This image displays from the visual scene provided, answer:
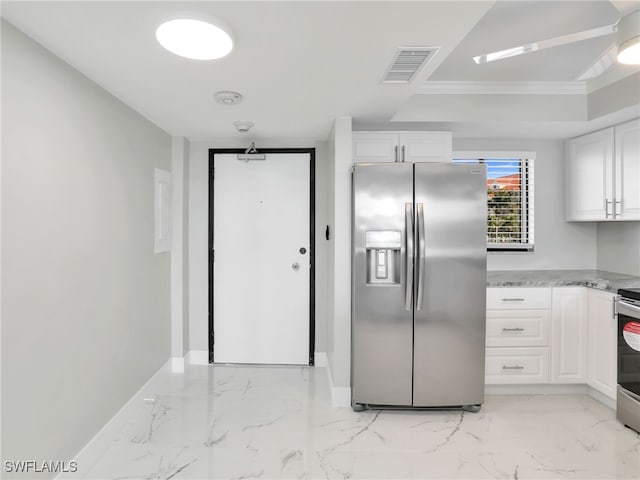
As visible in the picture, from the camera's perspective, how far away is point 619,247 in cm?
347

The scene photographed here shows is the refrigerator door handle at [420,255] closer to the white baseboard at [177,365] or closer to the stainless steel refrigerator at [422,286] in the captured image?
the stainless steel refrigerator at [422,286]

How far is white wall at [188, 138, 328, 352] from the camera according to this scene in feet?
12.3

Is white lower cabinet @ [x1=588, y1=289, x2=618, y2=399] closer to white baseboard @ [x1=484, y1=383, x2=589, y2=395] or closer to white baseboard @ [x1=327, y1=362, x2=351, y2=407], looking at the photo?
white baseboard @ [x1=484, y1=383, x2=589, y2=395]

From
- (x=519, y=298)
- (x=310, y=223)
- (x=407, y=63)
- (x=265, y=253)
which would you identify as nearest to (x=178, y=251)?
(x=265, y=253)

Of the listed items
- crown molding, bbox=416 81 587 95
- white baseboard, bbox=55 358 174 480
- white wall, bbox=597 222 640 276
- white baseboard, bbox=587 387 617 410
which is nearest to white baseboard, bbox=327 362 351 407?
white baseboard, bbox=55 358 174 480

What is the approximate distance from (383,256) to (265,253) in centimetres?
138

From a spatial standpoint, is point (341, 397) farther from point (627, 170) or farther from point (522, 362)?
point (627, 170)

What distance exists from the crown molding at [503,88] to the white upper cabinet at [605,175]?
477 millimetres

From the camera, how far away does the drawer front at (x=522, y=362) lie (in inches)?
120

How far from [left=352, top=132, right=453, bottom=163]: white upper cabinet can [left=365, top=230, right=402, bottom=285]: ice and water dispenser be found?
74 centimetres

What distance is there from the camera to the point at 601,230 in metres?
3.67

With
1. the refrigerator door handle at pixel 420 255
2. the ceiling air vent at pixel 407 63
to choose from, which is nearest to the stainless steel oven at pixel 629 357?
the refrigerator door handle at pixel 420 255

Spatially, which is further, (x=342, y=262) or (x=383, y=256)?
(x=342, y=262)

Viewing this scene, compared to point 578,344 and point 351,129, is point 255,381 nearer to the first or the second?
point 351,129
